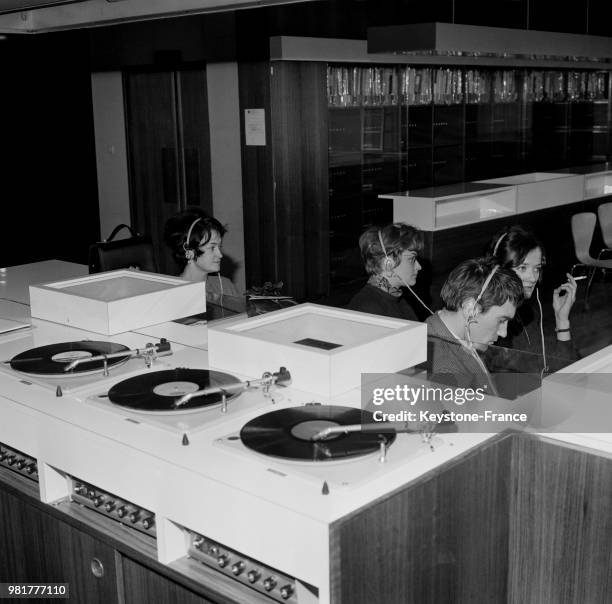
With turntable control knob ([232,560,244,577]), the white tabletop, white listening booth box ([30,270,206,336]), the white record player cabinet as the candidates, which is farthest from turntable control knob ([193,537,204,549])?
the white tabletop

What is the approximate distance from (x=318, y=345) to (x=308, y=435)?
0.72m

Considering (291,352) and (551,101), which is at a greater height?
(551,101)

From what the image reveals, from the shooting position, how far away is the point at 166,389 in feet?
8.02

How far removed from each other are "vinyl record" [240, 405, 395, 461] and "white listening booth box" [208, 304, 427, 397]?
221 mm

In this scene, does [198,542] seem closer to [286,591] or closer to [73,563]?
[286,591]

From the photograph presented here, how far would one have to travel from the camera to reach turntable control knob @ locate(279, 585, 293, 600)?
193 centimetres

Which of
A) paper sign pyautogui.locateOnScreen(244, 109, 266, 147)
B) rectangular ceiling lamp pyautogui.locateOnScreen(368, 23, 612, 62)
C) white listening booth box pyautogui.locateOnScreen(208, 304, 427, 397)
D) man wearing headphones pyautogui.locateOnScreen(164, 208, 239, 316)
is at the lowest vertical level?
white listening booth box pyautogui.locateOnScreen(208, 304, 427, 397)

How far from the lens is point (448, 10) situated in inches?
287

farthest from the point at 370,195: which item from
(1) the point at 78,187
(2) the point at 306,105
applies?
(1) the point at 78,187

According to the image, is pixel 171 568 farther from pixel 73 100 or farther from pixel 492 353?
pixel 73 100

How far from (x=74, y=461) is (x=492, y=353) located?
1.27 meters

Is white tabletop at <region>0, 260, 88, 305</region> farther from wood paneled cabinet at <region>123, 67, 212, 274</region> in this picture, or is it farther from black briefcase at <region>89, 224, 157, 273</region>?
wood paneled cabinet at <region>123, 67, 212, 274</region>

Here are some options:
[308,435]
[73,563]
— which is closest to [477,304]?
[308,435]

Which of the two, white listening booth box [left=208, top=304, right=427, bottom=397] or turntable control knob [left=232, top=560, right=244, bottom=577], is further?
white listening booth box [left=208, top=304, right=427, bottom=397]
